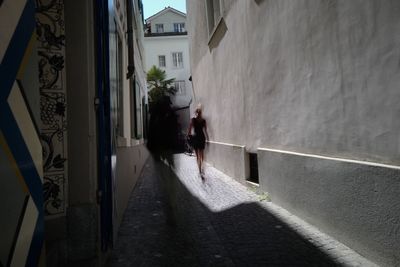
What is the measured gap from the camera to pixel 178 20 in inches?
1519

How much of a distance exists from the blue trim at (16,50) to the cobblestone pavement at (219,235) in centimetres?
274

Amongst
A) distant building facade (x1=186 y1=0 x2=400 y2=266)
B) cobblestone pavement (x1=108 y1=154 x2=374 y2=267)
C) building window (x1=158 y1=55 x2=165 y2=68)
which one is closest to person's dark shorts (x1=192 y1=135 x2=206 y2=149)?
distant building facade (x1=186 y1=0 x2=400 y2=266)

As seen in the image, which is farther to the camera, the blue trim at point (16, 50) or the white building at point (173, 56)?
the white building at point (173, 56)

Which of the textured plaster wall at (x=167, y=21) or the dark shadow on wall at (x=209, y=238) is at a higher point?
the textured plaster wall at (x=167, y=21)

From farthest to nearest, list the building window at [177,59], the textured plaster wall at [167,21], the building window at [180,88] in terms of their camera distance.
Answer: the textured plaster wall at [167,21]
the building window at [177,59]
the building window at [180,88]

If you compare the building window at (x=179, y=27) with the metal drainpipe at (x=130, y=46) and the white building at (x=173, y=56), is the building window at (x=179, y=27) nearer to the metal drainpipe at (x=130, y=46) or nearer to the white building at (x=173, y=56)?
the white building at (x=173, y=56)

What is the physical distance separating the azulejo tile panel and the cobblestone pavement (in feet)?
3.50

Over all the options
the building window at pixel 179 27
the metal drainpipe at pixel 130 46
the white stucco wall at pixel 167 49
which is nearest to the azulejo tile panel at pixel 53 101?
the metal drainpipe at pixel 130 46

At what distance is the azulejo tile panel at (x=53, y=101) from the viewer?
11.2 ft

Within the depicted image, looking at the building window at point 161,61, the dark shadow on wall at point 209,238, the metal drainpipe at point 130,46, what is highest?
the building window at point 161,61

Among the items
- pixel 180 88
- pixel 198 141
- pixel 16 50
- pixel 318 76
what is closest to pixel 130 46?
pixel 198 141

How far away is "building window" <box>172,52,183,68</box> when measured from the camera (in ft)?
116

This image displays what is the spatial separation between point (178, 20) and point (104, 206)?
120 feet

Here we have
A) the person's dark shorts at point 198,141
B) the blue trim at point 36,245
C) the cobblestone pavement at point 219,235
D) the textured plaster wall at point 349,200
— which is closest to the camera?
the blue trim at point 36,245
